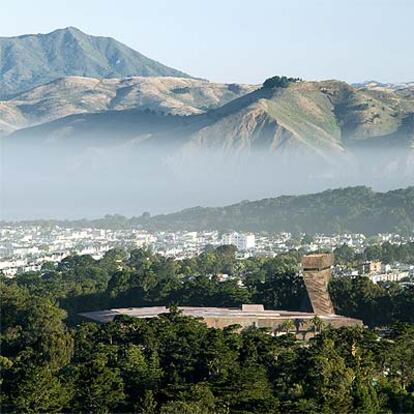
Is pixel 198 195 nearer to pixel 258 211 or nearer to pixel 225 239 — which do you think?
pixel 258 211

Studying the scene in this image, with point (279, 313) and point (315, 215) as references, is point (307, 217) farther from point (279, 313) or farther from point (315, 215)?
point (279, 313)

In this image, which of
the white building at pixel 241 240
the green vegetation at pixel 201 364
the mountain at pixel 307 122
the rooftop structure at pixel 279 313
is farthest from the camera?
the mountain at pixel 307 122

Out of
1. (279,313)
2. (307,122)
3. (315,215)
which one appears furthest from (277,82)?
(279,313)

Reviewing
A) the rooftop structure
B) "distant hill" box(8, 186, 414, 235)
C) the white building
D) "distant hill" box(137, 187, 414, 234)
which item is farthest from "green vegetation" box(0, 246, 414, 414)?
"distant hill" box(8, 186, 414, 235)

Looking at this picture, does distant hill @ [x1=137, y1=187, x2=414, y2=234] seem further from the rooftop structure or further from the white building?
the rooftop structure

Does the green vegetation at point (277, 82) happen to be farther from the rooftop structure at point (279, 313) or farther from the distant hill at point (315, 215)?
the rooftop structure at point (279, 313)

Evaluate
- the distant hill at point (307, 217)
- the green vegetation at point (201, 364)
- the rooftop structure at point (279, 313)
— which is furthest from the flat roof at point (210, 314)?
the distant hill at point (307, 217)
